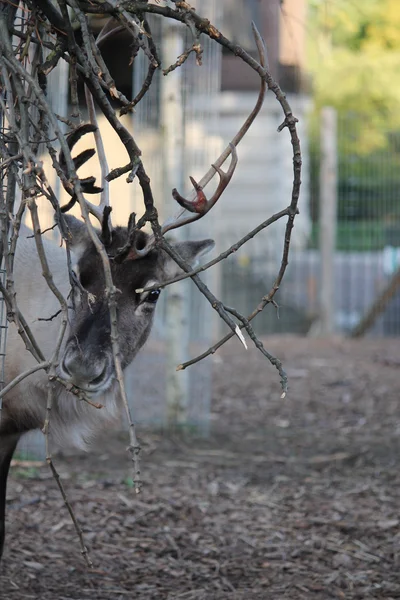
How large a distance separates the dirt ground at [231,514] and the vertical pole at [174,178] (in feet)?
1.11

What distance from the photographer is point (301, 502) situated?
484cm

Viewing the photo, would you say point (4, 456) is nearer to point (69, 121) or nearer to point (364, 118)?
point (69, 121)

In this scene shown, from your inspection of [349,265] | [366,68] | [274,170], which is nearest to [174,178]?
[349,265]

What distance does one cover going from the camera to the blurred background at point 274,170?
254 inches

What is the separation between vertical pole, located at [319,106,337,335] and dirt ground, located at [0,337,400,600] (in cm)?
428

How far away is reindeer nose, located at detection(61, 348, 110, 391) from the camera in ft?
10.4

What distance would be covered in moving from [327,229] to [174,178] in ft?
18.9

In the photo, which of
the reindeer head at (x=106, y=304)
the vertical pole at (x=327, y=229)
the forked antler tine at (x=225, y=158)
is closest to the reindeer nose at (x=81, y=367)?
the reindeer head at (x=106, y=304)

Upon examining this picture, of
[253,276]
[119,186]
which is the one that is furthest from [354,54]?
[119,186]

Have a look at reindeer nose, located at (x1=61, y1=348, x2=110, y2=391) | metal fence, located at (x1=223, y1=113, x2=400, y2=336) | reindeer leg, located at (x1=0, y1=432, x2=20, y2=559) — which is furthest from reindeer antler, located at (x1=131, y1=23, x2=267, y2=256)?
metal fence, located at (x1=223, y1=113, x2=400, y2=336)

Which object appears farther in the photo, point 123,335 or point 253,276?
point 253,276

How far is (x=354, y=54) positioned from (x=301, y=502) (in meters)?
16.5

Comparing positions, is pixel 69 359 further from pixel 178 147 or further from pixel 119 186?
pixel 119 186

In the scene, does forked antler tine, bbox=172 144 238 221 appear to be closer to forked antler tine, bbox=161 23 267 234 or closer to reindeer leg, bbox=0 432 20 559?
forked antler tine, bbox=161 23 267 234
